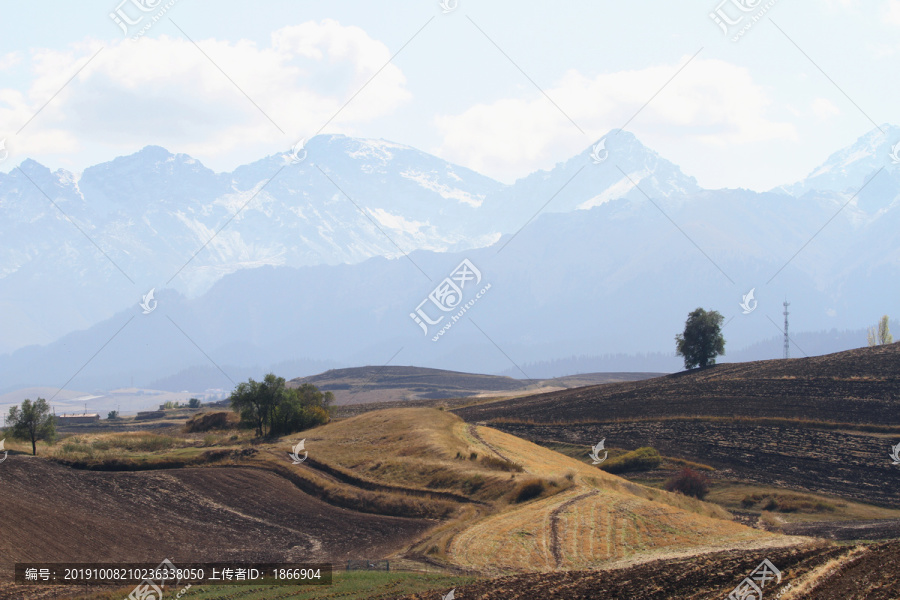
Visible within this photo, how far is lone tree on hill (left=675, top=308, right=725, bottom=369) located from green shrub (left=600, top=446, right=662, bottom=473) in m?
48.8

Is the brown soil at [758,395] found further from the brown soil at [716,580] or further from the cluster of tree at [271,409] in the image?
the brown soil at [716,580]

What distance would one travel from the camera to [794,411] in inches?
2729

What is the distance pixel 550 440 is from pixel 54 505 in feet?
157

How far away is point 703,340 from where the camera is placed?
10488 centimetres

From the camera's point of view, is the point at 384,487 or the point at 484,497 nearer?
the point at 484,497

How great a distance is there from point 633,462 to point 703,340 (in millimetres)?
50992

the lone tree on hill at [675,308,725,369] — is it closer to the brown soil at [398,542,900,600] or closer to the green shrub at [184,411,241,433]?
the green shrub at [184,411,241,433]

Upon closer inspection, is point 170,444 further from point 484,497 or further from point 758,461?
point 758,461

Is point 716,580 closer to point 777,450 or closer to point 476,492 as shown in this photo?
point 476,492

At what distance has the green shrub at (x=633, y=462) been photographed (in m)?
59.1

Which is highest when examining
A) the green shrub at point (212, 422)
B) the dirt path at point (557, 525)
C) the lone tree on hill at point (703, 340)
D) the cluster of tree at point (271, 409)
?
the lone tree on hill at point (703, 340)

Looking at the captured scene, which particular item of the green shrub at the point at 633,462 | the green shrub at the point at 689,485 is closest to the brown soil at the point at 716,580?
the green shrub at the point at 689,485

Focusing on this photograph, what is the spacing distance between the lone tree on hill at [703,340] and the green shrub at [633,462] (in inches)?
1921

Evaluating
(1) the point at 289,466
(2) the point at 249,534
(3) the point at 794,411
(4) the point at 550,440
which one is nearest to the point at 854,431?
(3) the point at 794,411
